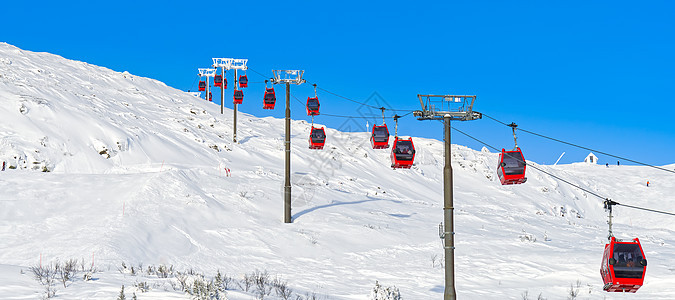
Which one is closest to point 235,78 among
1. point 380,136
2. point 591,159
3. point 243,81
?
point 243,81

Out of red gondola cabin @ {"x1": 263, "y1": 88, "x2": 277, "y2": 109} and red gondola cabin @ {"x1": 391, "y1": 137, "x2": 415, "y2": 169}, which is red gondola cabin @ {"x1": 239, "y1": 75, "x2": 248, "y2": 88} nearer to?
red gondola cabin @ {"x1": 263, "y1": 88, "x2": 277, "y2": 109}

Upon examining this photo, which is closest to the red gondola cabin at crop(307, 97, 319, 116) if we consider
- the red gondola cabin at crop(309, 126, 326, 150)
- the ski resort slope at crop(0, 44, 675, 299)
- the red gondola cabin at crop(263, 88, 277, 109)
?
the red gondola cabin at crop(309, 126, 326, 150)

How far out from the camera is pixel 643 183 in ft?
209

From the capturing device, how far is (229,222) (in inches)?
890

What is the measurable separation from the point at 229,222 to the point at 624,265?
14690 millimetres

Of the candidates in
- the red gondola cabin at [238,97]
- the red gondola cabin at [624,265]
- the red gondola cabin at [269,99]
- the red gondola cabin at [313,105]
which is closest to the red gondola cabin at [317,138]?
the red gondola cabin at [313,105]

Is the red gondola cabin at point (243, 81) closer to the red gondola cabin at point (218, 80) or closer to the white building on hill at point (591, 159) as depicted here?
the red gondola cabin at point (218, 80)

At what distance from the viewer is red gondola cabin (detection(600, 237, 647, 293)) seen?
42.5 ft

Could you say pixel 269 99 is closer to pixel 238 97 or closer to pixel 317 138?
pixel 238 97

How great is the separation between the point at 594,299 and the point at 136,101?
5126 cm

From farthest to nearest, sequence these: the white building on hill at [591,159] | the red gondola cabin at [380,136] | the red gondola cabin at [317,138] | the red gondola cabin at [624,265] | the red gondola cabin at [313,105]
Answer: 1. the white building on hill at [591,159]
2. the red gondola cabin at [313,105]
3. the red gondola cabin at [317,138]
4. the red gondola cabin at [380,136]
5. the red gondola cabin at [624,265]

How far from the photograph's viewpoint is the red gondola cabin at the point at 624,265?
1296 centimetres

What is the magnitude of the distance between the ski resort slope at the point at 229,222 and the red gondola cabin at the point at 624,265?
278 cm

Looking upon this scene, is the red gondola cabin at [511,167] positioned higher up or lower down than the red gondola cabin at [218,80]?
lower down
